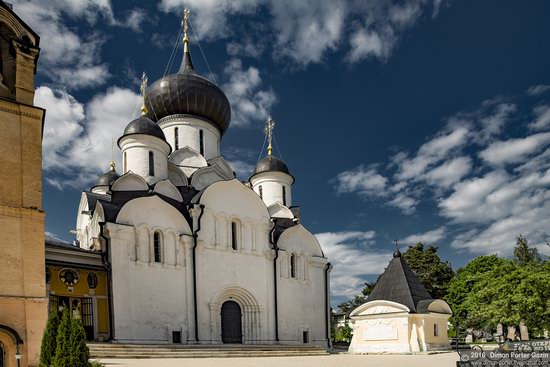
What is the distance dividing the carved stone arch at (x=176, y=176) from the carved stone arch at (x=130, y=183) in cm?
337

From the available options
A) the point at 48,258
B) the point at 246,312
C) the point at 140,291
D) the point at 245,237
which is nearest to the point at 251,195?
the point at 245,237

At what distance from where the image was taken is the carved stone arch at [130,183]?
21.8 meters

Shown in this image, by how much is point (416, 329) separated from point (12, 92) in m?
17.4

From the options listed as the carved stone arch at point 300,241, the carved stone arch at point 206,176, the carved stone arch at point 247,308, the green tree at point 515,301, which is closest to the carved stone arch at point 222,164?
the carved stone arch at point 206,176

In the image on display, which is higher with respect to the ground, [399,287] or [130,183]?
[130,183]

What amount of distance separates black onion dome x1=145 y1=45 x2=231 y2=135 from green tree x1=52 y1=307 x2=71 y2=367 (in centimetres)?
1918

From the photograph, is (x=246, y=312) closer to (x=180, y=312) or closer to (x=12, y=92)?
(x=180, y=312)

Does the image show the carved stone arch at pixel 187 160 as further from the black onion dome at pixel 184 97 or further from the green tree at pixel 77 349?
the green tree at pixel 77 349

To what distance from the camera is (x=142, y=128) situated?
76.3 feet

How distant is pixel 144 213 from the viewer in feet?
66.3

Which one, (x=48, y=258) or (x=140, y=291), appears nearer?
(x=48, y=258)

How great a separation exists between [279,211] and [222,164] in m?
4.42

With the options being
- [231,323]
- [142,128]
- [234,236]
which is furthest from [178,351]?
[142,128]

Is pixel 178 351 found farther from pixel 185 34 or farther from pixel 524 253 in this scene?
pixel 524 253
